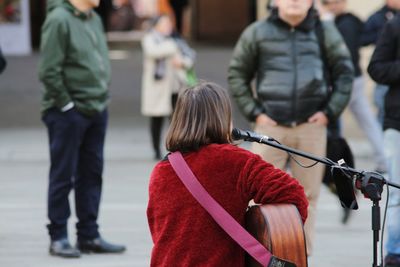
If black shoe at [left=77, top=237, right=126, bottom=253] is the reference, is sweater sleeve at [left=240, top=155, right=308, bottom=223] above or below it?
above

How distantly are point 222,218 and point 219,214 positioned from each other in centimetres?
2

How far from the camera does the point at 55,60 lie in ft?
23.7

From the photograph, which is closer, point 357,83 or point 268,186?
point 268,186

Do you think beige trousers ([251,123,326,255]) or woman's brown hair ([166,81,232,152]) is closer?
woman's brown hair ([166,81,232,152])

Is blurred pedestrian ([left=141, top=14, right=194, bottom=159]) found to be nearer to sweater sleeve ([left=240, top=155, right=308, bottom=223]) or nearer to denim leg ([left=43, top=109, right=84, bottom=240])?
denim leg ([left=43, top=109, right=84, bottom=240])

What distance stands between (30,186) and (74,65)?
3.45 metres

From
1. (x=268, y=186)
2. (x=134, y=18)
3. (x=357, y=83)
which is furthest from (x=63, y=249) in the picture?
(x=134, y=18)

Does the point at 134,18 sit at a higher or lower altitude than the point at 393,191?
lower

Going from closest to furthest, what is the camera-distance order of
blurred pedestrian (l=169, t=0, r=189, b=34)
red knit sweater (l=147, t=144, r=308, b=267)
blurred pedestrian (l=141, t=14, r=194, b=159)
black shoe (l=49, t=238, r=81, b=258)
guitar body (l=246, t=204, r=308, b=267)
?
1. guitar body (l=246, t=204, r=308, b=267)
2. red knit sweater (l=147, t=144, r=308, b=267)
3. black shoe (l=49, t=238, r=81, b=258)
4. blurred pedestrian (l=141, t=14, r=194, b=159)
5. blurred pedestrian (l=169, t=0, r=189, b=34)

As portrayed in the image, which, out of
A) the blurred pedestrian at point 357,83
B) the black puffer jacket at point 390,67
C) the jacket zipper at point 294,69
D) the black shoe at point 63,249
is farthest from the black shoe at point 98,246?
the blurred pedestrian at point 357,83

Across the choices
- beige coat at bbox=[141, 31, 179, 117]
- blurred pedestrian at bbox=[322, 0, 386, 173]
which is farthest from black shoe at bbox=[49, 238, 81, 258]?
beige coat at bbox=[141, 31, 179, 117]

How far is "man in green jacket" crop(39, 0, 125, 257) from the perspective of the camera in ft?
23.9

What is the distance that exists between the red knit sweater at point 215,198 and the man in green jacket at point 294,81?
8.75 feet

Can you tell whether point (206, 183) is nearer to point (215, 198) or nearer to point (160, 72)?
point (215, 198)
